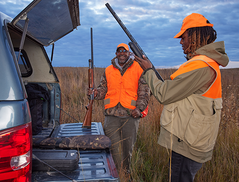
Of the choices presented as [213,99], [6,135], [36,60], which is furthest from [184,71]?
[36,60]

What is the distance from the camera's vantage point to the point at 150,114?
4.79 meters

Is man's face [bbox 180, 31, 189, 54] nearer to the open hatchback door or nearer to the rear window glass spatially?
the open hatchback door

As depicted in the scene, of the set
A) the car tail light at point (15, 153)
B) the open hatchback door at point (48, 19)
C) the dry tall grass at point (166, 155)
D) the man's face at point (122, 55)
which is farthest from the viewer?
the man's face at point (122, 55)

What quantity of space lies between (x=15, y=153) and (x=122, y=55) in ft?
7.98

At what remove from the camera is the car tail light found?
1.12 metres

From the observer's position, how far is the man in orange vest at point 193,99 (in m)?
1.63

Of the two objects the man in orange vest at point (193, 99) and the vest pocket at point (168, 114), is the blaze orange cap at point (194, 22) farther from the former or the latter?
the vest pocket at point (168, 114)

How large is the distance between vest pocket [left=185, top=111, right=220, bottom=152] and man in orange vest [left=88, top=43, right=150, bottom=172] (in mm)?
1429

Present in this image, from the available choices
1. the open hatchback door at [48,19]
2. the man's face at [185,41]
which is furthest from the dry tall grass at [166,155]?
the open hatchback door at [48,19]

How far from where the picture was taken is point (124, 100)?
123 inches

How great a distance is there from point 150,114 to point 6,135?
396cm

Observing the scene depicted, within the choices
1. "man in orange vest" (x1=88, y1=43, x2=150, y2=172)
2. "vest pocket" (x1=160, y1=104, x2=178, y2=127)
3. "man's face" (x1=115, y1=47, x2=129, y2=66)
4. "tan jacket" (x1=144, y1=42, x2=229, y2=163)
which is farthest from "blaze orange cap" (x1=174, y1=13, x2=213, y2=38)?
"man's face" (x1=115, y1=47, x2=129, y2=66)

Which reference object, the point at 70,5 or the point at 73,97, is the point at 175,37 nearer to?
the point at 70,5

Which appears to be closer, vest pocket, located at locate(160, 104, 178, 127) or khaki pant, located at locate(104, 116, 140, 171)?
vest pocket, located at locate(160, 104, 178, 127)
